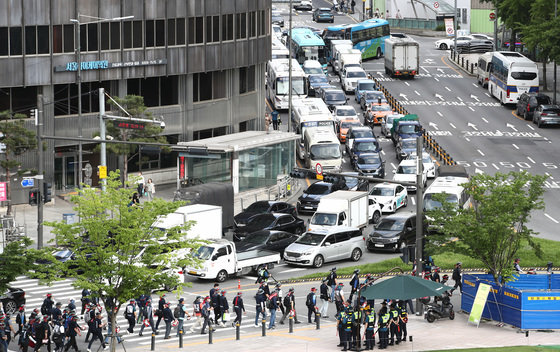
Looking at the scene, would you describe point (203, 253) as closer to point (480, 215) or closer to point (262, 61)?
point (480, 215)

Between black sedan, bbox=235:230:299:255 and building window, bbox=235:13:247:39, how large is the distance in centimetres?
2386

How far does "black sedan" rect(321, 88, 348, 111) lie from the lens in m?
90.5

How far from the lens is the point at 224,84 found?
257ft

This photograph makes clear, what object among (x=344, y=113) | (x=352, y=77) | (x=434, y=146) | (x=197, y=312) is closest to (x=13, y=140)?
(x=197, y=312)

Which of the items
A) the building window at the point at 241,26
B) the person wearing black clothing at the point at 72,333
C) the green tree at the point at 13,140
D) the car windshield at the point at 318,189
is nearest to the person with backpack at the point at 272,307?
the person wearing black clothing at the point at 72,333

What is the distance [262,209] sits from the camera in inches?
2475

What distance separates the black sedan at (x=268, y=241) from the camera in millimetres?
55388

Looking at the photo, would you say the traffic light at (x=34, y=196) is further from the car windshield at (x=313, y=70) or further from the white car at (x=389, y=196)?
the car windshield at (x=313, y=70)

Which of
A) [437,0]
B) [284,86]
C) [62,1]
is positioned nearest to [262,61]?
[284,86]

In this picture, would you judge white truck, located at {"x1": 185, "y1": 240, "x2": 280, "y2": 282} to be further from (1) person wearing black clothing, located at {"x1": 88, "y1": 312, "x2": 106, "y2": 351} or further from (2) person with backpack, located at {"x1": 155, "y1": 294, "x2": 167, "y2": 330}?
(1) person wearing black clothing, located at {"x1": 88, "y1": 312, "x2": 106, "y2": 351}

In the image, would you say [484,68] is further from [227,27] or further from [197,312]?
[197,312]

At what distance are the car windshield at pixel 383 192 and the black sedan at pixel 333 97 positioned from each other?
24.3m

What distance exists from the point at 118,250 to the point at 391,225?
20.4m

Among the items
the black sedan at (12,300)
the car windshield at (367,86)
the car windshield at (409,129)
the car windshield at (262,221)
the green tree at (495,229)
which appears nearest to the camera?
the green tree at (495,229)
